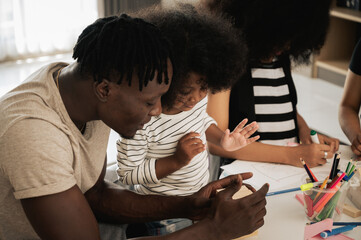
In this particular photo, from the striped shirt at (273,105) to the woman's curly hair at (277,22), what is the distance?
13cm

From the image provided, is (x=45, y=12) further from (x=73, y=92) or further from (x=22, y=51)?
(x=73, y=92)

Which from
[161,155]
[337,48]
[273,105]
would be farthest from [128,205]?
[337,48]

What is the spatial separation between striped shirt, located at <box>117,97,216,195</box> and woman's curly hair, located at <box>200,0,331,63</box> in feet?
0.85

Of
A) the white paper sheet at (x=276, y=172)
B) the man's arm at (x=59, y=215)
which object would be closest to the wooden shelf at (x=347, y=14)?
the white paper sheet at (x=276, y=172)

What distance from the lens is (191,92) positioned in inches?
45.4

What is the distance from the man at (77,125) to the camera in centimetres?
89

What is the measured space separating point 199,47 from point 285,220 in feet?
1.51

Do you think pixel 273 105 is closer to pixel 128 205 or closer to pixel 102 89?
pixel 128 205

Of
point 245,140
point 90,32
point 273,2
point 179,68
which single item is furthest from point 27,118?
point 273,2

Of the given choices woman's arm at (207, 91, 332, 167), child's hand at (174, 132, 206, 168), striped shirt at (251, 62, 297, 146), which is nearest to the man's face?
child's hand at (174, 132, 206, 168)

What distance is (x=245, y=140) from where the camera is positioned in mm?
1267

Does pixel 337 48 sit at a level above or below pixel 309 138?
below

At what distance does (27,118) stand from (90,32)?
223 millimetres

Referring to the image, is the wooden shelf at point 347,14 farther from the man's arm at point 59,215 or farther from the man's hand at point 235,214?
the man's arm at point 59,215
